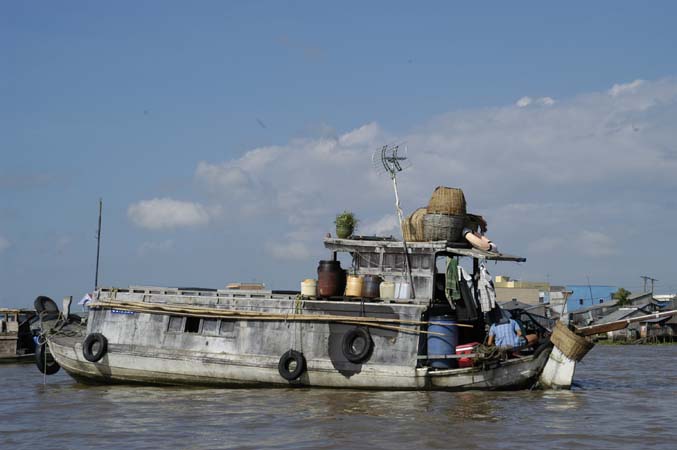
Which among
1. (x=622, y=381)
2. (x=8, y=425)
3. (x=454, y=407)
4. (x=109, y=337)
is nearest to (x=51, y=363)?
(x=109, y=337)

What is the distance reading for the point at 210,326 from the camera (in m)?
18.1

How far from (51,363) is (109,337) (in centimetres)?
282

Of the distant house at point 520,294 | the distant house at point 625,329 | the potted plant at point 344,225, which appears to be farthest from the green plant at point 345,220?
the distant house at point 520,294

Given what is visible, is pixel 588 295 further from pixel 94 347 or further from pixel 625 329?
pixel 94 347

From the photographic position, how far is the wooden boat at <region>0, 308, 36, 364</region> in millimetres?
27766

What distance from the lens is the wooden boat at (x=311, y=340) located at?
16.8m

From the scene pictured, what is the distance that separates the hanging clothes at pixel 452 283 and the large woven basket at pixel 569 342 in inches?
84.8

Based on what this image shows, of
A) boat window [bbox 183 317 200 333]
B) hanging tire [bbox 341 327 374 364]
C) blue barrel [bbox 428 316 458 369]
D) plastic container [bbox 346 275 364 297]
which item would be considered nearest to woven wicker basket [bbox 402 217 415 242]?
plastic container [bbox 346 275 364 297]

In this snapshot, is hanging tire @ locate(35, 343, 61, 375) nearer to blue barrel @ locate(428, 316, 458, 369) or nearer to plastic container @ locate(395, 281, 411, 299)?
plastic container @ locate(395, 281, 411, 299)

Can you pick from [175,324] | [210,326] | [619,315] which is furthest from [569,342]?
[619,315]

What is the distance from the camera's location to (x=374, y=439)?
41.3ft

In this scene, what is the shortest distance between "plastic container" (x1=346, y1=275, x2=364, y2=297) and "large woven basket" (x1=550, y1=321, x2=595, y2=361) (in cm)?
412

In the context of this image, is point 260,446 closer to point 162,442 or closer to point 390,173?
point 162,442

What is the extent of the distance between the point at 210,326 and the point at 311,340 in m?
2.40
